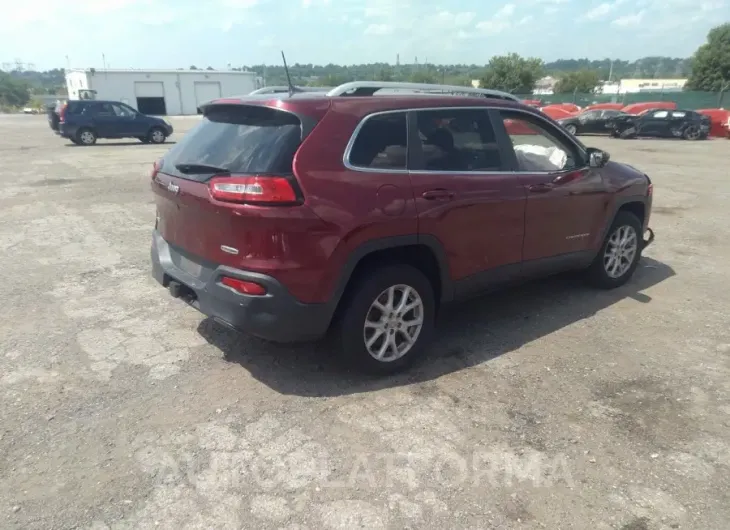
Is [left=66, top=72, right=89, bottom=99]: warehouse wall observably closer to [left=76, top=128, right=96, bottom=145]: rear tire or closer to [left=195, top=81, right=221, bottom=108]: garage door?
[left=195, top=81, right=221, bottom=108]: garage door

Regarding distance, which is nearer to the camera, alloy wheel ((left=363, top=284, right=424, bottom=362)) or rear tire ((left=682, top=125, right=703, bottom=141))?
alloy wheel ((left=363, top=284, right=424, bottom=362))

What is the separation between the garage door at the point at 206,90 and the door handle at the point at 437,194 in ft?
180

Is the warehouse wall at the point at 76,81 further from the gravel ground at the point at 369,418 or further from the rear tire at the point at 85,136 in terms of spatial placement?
the gravel ground at the point at 369,418

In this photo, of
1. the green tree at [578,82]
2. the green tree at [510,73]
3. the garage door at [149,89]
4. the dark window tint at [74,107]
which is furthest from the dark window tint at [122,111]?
the green tree at [578,82]

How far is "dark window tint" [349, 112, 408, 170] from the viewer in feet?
11.6

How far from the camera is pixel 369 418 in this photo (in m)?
3.43

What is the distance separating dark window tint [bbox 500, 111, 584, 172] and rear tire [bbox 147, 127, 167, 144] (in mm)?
20353

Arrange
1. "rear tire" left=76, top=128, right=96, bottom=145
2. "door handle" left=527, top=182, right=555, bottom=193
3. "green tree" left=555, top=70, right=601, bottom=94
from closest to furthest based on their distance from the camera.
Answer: "door handle" left=527, top=182, right=555, bottom=193 → "rear tire" left=76, top=128, right=96, bottom=145 → "green tree" left=555, top=70, right=601, bottom=94

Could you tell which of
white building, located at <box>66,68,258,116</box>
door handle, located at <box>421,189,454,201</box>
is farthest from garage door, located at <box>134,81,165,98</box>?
door handle, located at <box>421,189,454,201</box>

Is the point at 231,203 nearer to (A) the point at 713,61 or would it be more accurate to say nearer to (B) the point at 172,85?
(B) the point at 172,85

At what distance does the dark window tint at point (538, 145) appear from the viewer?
451 cm

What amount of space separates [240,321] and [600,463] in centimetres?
214

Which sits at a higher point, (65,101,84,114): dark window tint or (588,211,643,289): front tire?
(65,101,84,114): dark window tint

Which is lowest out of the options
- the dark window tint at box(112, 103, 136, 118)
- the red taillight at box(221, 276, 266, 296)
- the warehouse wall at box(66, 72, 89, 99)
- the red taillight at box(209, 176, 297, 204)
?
the red taillight at box(221, 276, 266, 296)
